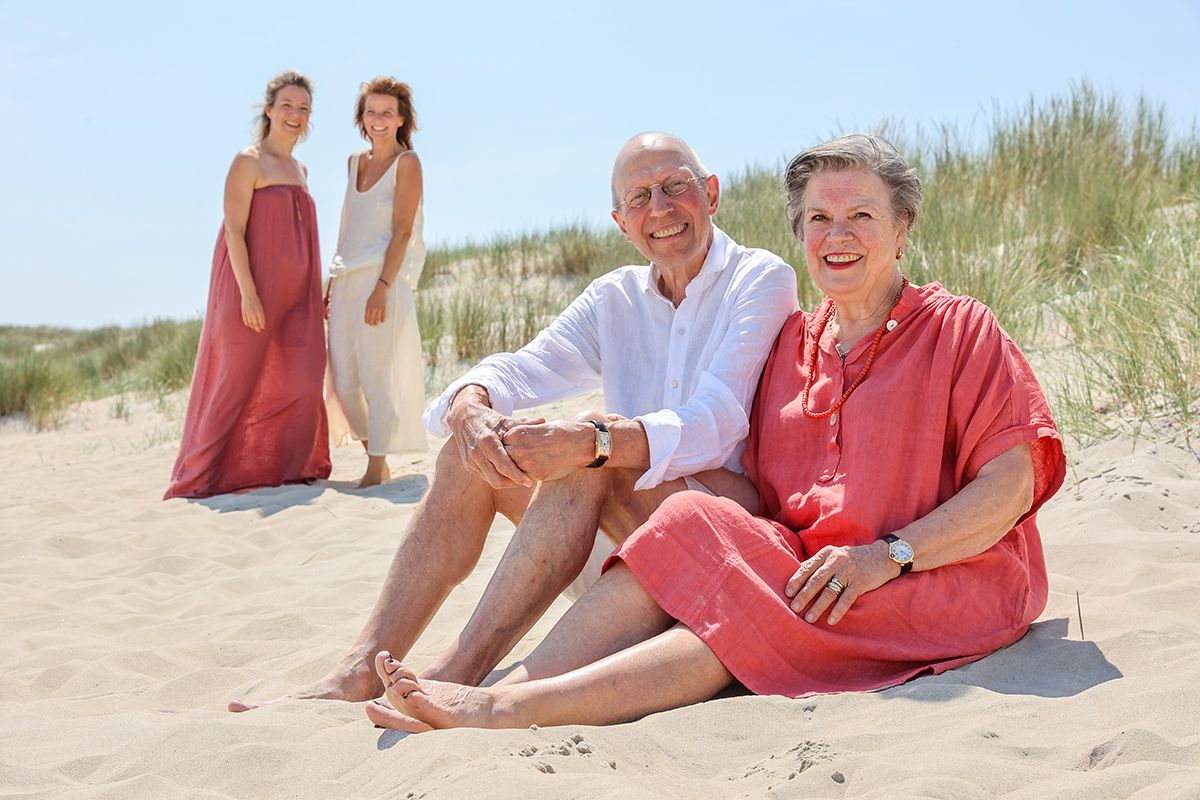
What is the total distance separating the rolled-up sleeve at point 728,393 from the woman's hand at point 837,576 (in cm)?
46

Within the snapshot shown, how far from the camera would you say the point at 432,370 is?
9609 millimetres

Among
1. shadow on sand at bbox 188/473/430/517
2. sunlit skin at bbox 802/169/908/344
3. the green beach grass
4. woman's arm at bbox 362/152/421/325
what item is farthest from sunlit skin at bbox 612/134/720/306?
woman's arm at bbox 362/152/421/325

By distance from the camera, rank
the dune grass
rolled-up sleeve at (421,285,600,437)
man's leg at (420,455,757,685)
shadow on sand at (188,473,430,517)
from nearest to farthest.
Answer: man's leg at (420,455,757,685)
rolled-up sleeve at (421,285,600,437)
shadow on sand at (188,473,430,517)
the dune grass

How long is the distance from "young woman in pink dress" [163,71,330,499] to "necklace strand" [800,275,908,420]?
4.48 m

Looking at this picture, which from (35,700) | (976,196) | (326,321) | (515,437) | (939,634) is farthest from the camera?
(976,196)

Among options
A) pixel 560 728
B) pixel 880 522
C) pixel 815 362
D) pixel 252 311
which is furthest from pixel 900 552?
pixel 252 311

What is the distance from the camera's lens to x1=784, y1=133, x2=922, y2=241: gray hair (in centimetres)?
288

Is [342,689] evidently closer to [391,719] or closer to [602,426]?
[391,719]

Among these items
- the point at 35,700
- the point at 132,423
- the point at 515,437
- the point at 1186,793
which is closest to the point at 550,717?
the point at 515,437

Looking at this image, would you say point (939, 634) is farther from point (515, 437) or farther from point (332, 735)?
point (332, 735)

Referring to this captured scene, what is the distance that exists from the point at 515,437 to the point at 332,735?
786mm

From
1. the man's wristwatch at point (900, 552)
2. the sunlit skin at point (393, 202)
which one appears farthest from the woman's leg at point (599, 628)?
the sunlit skin at point (393, 202)

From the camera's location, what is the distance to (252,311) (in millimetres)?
6840

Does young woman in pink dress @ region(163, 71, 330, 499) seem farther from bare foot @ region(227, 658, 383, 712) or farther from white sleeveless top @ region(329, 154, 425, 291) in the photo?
bare foot @ region(227, 658, 383, 712)
